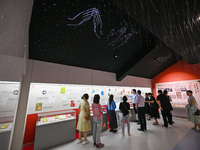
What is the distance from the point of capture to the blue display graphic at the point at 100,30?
187 centimetres

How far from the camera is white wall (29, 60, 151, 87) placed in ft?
8.22

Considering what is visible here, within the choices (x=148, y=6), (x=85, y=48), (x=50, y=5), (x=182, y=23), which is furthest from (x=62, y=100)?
(x=182, y=23)

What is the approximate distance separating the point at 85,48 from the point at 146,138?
3.39 meters

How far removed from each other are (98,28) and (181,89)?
6.62 metres

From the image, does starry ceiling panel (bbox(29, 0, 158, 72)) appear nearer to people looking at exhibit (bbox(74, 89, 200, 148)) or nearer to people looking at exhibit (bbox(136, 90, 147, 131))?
people looking at exhibit (bbox(74, 89, 200, 148))

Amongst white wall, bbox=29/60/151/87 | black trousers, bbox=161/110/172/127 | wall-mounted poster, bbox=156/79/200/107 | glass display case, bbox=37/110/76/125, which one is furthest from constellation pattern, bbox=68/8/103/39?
wall-mounted poster, bbox=156/79/200/107

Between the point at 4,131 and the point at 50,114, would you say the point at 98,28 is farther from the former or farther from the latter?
the point at 50,114

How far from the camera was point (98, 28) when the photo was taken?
2227mm

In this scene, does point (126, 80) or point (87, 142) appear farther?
point (126, 80)

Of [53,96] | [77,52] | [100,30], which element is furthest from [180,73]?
[53,96]

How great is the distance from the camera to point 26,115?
2.30 metres

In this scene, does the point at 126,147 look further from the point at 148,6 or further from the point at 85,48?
the point at 148,6

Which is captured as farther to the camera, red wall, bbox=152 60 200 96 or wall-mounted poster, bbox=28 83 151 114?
red wall, bbox=152 60 200 96

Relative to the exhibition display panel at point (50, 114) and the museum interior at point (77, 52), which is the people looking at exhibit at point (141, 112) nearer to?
the museum interior at point (77, 52)
